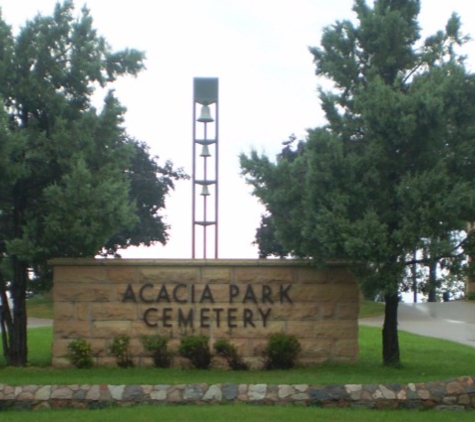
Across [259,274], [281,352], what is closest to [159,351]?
[281,352]

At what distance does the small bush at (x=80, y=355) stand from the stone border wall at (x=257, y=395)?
376 cm

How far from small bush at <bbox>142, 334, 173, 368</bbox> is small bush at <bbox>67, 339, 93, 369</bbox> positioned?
101 cm

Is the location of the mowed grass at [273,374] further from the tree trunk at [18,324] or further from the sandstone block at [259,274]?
the sandstone block at [259,274]

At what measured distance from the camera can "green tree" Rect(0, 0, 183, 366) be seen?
17.6m

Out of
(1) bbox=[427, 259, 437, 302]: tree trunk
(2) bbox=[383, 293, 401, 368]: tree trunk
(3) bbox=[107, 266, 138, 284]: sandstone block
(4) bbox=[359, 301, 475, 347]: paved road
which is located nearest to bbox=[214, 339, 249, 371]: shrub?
(3) bbox=[107, 266, 138, 284]: sandstone block

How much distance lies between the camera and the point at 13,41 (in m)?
18.3

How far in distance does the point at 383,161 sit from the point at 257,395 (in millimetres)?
5289

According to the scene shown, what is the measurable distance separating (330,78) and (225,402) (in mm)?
6935

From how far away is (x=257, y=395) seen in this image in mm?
13906

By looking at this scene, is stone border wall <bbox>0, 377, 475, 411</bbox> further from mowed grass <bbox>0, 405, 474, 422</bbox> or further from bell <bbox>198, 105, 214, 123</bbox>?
bell <bbox>198, 105, 214, 123</bbox>

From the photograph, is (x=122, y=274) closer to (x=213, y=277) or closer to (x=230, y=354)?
(x=213, y=277)

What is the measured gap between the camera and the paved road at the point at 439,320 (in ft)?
102

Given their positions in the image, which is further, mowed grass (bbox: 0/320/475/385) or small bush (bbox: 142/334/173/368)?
small bush (bbox: 142/334/173/368)

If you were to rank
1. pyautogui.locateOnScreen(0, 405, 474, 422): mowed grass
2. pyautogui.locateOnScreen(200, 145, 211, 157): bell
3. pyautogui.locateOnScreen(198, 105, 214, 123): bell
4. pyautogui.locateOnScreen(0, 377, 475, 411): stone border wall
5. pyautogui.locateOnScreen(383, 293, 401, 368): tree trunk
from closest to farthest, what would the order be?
pyautogui.locateOnScreen(0, 405, 474, 422): mowed grass, pyautogui.locateOnScreen(0, 377, 475, 411): stone border wall, pyautogui.locateOnScreen(383, 293, 401, 368): tree trunk, pyautogui.locateOnScreen(198, 105, 214, 123): bell, pyautogui.locateOnScreen(200, 145, 211, 157): bell
